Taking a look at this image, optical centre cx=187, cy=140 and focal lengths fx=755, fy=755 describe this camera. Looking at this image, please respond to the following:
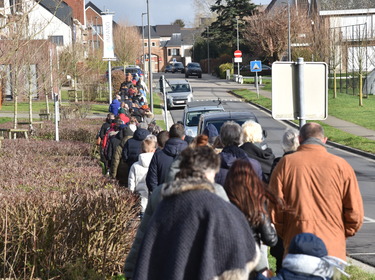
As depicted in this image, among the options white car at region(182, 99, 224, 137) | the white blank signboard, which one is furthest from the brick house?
the white blank signboard

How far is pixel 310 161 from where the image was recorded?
5.77 meters

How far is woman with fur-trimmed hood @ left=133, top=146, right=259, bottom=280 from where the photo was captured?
383cm

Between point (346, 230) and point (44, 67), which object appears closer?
point (346, 230)

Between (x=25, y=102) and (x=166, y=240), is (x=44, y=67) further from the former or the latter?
(x=166, y=240)

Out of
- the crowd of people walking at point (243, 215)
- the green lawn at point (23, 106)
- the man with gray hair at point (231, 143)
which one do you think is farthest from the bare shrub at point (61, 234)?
the green lawn at point (23, 106)

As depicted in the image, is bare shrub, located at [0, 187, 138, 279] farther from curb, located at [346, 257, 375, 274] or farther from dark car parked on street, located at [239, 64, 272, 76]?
dark car parked on street, located at [239, 64, 272, 76]

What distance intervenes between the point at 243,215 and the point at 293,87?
5216 millimetres

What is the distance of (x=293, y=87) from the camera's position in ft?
29.7

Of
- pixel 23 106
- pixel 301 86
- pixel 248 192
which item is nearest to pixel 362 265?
pixel 301 86

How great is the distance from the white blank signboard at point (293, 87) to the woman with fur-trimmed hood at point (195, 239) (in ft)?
17.1

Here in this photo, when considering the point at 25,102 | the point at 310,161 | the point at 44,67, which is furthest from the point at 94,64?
the point at 310,161

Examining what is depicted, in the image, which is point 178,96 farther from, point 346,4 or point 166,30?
point 166,30

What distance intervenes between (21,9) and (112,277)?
9323mm

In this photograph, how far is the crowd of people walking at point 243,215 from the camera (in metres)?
3.85
